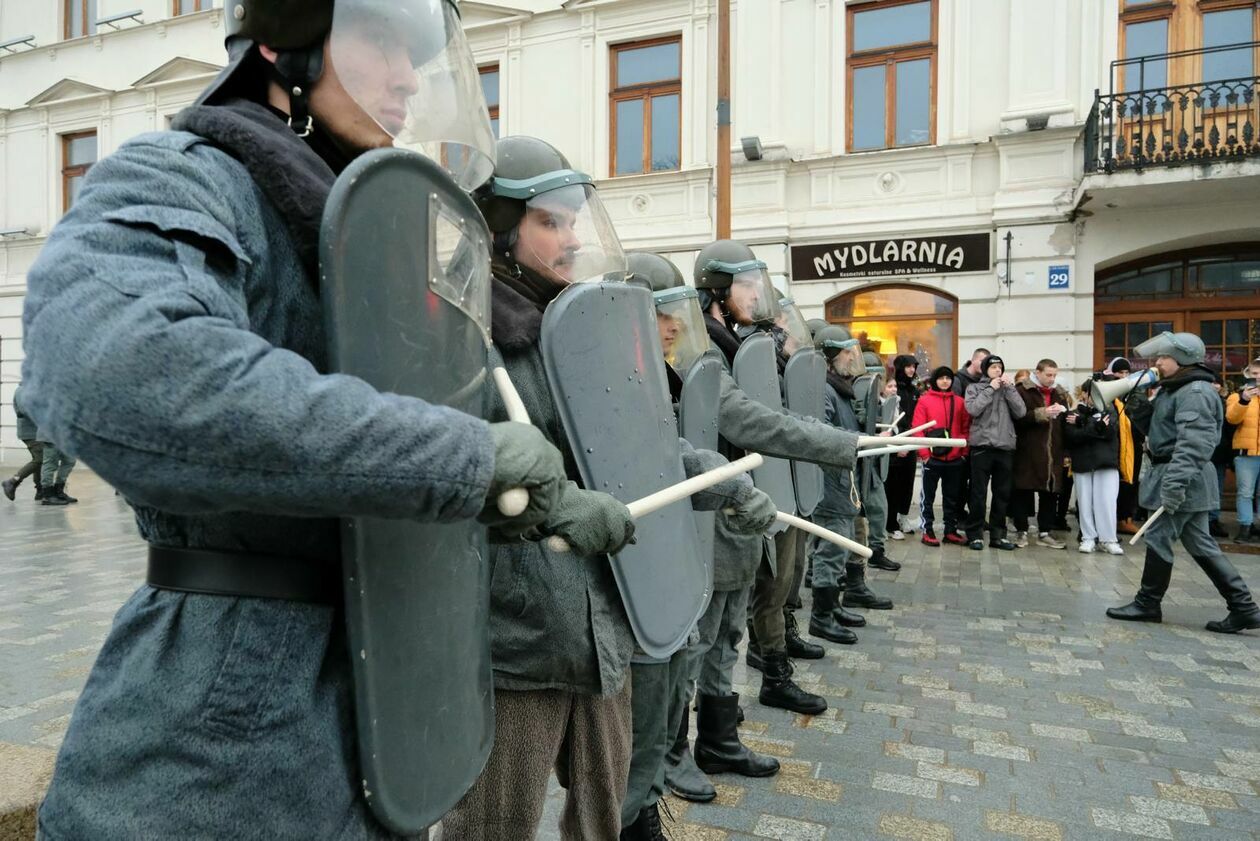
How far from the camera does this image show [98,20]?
16.5m

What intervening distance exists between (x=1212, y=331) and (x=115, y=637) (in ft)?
41.1

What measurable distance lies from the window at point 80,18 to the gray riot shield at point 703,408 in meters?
19.1

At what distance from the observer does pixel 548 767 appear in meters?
1.75

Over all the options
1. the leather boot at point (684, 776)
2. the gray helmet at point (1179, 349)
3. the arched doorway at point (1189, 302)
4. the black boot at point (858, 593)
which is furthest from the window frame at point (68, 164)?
the leather boot at point (684, 776)

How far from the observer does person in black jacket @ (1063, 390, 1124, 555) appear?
837cm

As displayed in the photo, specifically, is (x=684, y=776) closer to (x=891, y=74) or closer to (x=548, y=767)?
(x=548, y=767)

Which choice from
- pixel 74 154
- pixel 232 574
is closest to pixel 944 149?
pixel 232 574

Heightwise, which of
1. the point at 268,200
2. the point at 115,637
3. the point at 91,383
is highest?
the point at 268,200

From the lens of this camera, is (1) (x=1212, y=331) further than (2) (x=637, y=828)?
Yes

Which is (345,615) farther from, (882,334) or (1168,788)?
(882,334)

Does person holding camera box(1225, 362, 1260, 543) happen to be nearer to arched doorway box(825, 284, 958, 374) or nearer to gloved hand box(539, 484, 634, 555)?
arched doorway box(825, 284, 958, 374)

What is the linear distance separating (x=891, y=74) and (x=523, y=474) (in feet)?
39.7

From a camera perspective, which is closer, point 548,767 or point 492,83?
point 548,767

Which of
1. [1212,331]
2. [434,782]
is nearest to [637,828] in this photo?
[434,782]
